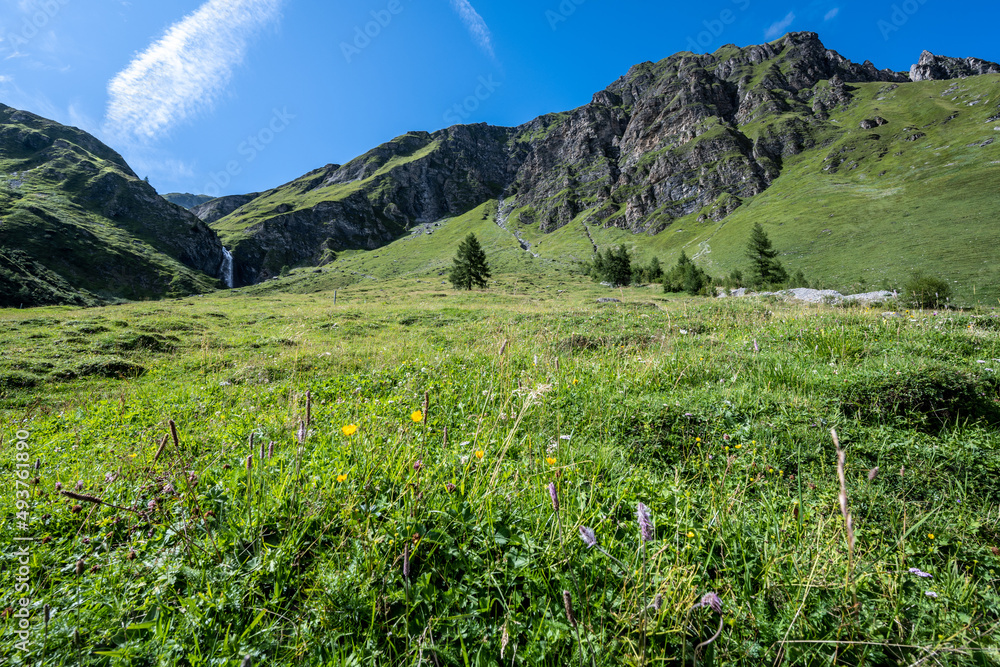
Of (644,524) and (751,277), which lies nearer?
(644,524)

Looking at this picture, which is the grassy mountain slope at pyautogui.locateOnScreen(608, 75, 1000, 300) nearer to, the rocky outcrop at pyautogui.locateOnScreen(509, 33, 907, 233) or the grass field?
the rocky outcrop at pyautogui.locateOnScreen(509, 33, 907, 233)

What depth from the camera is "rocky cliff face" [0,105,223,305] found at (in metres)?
73.4

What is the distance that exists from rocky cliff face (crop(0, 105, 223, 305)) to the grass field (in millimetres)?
76418

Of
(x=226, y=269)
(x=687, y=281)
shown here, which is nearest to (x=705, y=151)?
(x=687, y=281)

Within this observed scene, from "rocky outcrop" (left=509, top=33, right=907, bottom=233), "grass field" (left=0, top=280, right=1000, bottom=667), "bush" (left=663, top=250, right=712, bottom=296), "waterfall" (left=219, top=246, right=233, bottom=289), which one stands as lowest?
"grass field" (left=0, top=280, right=1000, bottom=667)

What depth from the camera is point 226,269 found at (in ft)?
452

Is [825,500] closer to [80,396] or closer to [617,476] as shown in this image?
[617,476]

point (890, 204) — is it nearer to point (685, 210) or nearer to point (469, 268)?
point (685, 210)

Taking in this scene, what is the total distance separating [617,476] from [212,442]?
15.4ft

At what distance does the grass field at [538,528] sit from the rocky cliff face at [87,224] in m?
76.4

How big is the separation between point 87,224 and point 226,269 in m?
46.4

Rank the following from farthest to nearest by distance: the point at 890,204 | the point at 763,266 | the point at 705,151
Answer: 1. the point at 705,151
2. the point at 890,204
3. the point at 763,266

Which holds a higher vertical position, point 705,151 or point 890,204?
point 705,151

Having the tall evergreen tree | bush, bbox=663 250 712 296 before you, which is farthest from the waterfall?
bush, bbox=663 250 712 296
